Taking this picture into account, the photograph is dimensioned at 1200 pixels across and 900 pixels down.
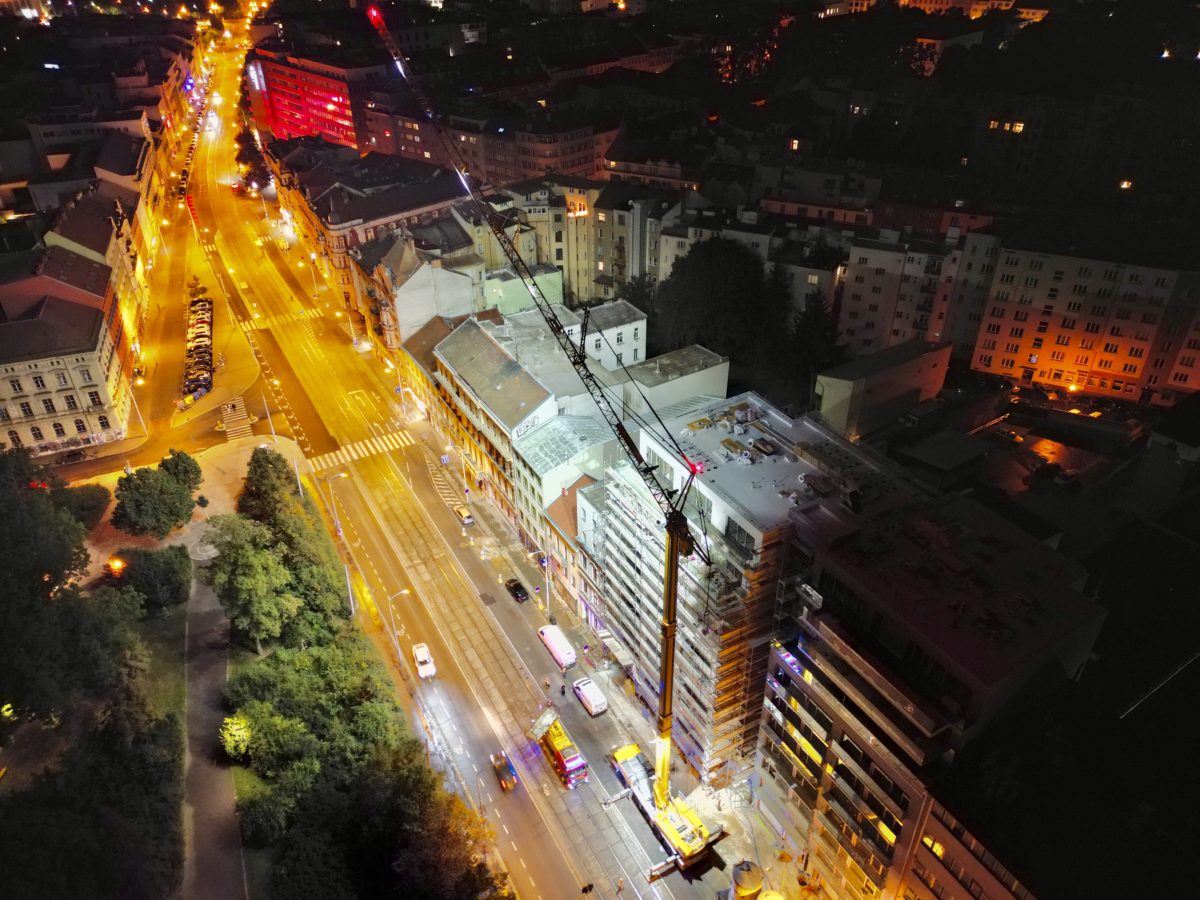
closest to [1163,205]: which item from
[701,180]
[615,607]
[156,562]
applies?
[701,180]

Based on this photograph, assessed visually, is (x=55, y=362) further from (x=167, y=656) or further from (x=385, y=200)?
(x=385, y=200)

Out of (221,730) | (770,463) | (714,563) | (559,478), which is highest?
(770,463)

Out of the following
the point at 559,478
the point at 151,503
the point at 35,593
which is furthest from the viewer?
the point at 151,503

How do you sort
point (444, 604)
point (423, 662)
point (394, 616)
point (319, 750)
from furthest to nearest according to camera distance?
point (444, 604)
point (394, 616)
point (423, 662)
point (319, 750)

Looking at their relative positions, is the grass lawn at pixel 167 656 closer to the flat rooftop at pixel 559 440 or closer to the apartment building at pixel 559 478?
the apartment building at pixel 559 478

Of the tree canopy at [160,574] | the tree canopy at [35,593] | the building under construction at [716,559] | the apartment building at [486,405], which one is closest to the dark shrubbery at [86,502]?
the tree canopy at [35,593]

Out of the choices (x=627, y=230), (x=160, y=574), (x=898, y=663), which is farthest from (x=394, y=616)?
(x=627, y=230)

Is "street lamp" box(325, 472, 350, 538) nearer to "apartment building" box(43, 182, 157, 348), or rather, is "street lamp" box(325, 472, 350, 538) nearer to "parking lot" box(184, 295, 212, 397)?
"parking lot" box(184, 295, 212, 397)
